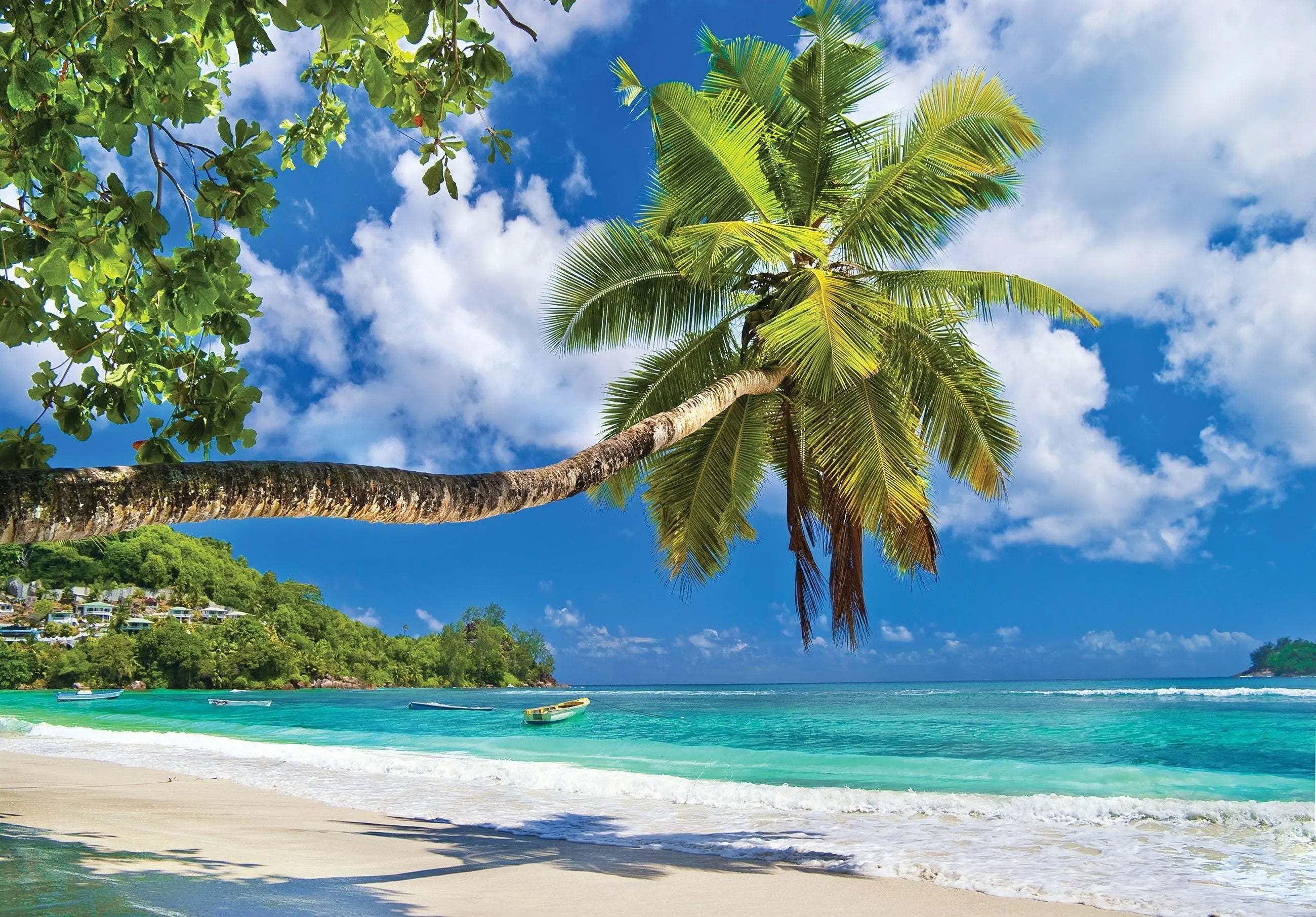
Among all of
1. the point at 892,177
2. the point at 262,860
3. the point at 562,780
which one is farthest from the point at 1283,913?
the point at 562,780

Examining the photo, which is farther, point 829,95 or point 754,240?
point 829,95

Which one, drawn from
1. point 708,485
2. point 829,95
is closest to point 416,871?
point 708,485

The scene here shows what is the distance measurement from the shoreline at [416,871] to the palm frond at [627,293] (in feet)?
17.9

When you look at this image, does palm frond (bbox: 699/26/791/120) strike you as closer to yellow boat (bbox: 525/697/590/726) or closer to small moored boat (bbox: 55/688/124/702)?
yellow boat (bbox: 525/697/590/726)

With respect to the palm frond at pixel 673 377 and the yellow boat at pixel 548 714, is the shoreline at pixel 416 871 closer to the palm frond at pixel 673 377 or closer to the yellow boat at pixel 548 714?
the palm frond at pixel 673 377

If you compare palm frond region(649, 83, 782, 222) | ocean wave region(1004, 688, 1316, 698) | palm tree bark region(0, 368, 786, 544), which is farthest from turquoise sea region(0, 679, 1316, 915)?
ocean wave region(1004, 688, 1316, 698)

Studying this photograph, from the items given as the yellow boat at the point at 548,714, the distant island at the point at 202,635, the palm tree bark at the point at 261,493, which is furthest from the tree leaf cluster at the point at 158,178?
the distant island at the point at 202,635

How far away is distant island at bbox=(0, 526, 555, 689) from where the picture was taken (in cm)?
5859

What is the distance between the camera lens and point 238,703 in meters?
43.6

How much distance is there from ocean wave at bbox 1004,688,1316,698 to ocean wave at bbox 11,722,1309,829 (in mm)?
36218

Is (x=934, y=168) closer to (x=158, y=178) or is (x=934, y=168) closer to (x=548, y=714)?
(x=158, y=178)

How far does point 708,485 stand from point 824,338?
2.94m

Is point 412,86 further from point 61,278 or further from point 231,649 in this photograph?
point 231,649

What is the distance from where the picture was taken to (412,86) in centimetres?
350
